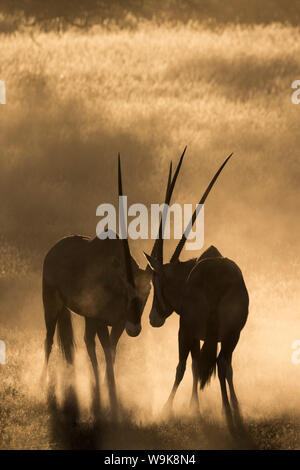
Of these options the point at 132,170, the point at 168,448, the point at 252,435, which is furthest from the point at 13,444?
the point at 132,170

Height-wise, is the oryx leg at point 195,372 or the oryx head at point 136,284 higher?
the oryx head at point 136,284

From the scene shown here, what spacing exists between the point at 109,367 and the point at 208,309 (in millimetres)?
2553

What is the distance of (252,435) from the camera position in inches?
624

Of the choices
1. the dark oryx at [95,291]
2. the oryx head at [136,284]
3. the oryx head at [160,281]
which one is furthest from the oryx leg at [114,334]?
the oryx head at [160,281]

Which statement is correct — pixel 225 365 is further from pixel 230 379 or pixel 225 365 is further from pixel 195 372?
pixel 195 372

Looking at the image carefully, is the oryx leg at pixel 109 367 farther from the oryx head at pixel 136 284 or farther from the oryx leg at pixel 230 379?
the oryx leg at pixel 230 379

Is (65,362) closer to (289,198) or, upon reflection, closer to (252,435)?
(252,435)

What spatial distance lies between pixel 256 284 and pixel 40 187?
30.1m

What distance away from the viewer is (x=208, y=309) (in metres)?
16.4

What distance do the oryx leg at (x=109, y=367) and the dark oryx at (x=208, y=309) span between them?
3.61 feet

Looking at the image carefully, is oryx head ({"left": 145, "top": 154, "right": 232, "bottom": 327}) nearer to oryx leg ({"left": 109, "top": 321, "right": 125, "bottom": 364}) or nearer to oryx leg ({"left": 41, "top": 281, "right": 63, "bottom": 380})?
oryx leg ({"left": 109, "top": 321, "right": 125, "bottom": 364})

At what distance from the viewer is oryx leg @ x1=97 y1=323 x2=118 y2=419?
17.4 metres

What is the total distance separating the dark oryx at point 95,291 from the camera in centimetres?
1753

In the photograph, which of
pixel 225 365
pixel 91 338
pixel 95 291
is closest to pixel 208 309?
pixel 225 365
